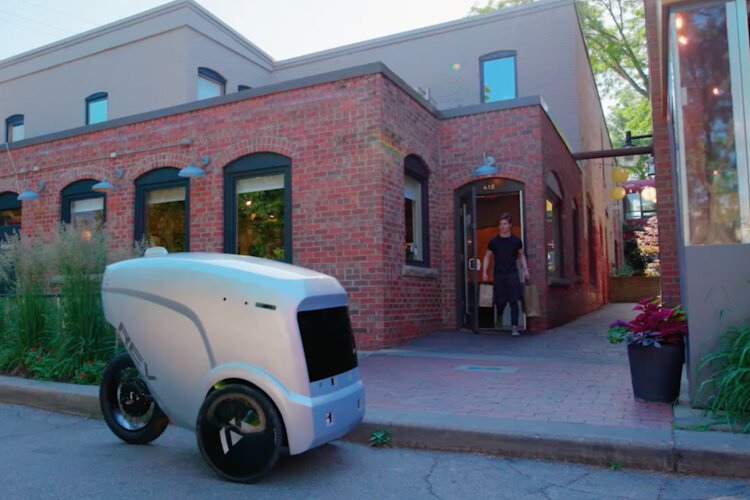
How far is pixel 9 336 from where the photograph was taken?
23.4ft

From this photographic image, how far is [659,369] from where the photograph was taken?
4754 mm

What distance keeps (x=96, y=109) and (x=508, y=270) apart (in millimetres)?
13439

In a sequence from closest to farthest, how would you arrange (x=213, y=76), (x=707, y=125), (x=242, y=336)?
(x=242, y=336), (x=707, y=125), (x=213, y=76)

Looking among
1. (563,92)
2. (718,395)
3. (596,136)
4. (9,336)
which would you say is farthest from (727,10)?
(596,136)

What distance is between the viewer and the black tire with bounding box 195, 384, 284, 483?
339 cm

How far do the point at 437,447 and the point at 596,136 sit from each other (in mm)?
18038

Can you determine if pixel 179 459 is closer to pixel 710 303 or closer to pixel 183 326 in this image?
pixel 183 326

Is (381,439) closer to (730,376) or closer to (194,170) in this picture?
(730,376)

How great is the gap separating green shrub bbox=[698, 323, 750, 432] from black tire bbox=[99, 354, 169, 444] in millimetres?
3942

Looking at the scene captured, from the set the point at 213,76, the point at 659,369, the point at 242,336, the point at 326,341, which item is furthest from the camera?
the point at 213,76

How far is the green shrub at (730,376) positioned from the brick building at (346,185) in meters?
4.47

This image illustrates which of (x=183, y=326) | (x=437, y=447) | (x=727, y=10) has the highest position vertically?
(x=727, y=10)

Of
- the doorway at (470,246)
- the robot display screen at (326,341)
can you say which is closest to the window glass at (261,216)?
the doorway at (470,246)

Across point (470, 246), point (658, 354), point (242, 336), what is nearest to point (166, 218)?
point (470, 246)
